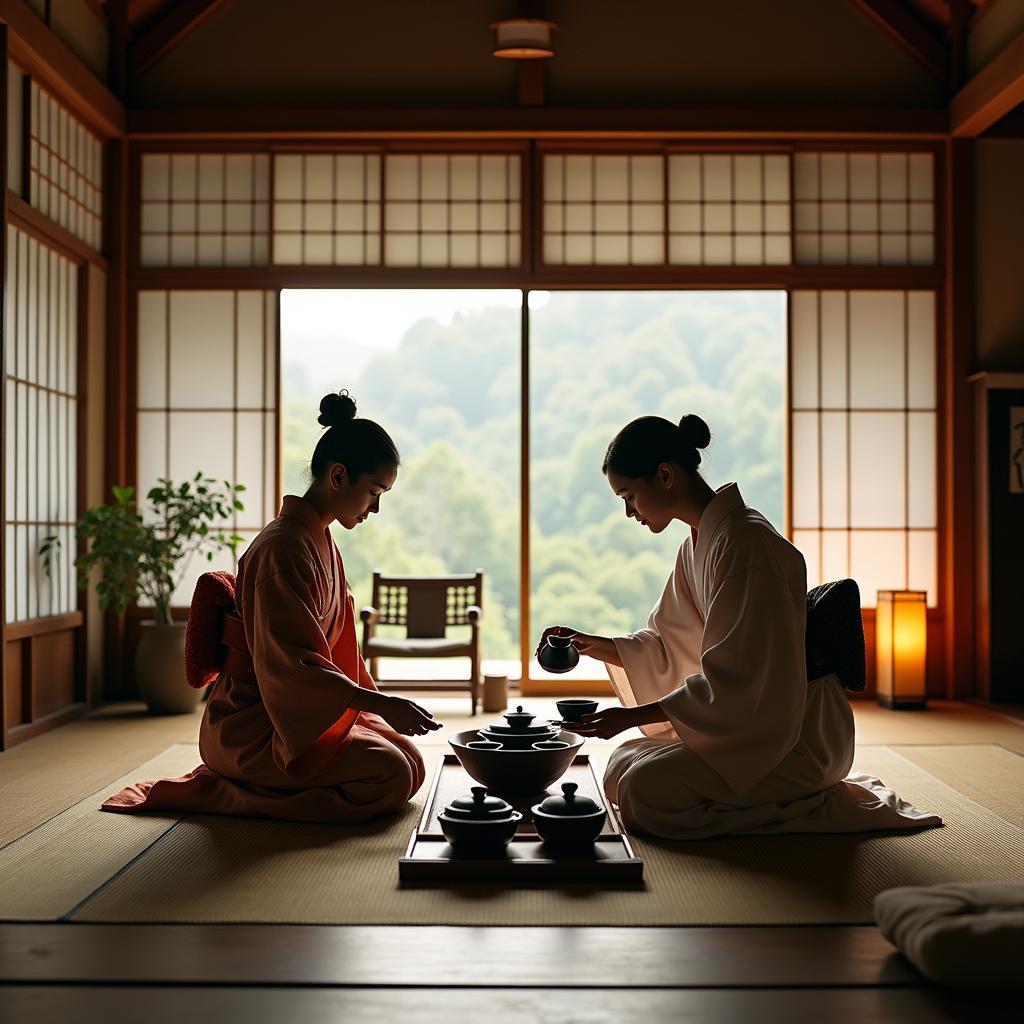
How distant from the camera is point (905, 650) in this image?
5.43m

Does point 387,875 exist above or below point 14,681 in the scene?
below

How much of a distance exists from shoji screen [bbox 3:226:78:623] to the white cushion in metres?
3.72

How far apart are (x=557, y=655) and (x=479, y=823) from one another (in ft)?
2.56

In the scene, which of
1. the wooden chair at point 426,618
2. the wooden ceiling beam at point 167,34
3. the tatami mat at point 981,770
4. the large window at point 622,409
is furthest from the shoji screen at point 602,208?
the large window at point 622,409

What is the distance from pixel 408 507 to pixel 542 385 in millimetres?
2392

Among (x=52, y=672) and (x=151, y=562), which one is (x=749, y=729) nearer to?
(x=151, y=562)

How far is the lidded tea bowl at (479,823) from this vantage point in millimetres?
2557

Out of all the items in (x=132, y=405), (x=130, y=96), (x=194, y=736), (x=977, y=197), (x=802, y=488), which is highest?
(x=130, y=96)

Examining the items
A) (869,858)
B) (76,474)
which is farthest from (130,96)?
(869,858)

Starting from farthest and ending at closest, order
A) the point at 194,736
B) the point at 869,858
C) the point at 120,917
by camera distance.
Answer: the point at 194,736 < the point at 869,858 < the point at 120,917

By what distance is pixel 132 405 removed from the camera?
19.1 ft

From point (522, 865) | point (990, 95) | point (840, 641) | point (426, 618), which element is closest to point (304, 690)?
point (522, 865)

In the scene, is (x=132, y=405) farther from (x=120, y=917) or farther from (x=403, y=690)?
(x=120, y=917)

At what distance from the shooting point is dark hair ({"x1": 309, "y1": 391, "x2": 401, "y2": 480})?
3252 mm
